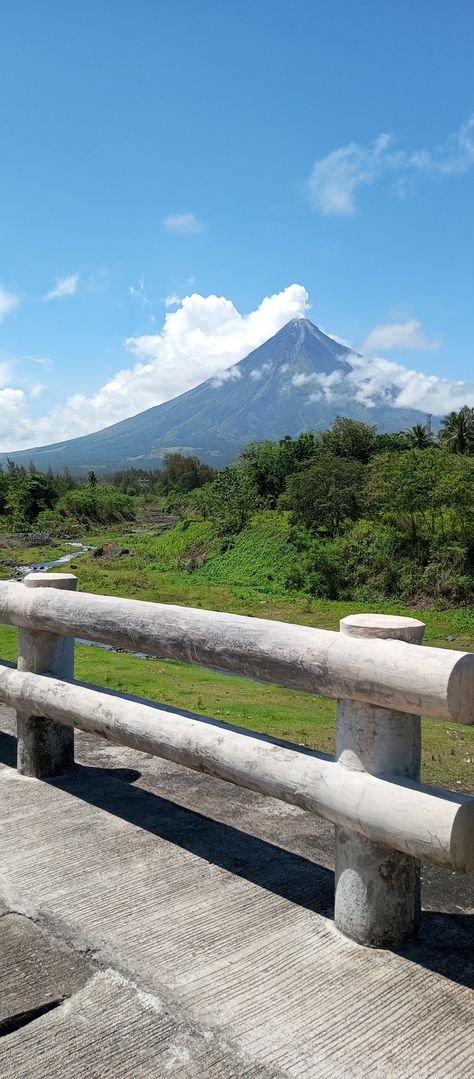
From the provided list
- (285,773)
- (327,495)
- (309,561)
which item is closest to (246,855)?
(285,773)

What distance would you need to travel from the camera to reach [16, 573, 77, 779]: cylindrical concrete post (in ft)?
12.9

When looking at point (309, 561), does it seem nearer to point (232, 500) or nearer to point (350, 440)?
point (232, 500)

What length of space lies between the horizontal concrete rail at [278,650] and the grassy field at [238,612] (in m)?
3.32

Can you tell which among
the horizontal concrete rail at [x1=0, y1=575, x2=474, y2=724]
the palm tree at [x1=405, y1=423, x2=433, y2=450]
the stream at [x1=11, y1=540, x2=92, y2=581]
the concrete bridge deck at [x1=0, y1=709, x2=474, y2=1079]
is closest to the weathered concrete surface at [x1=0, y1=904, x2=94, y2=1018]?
the concrete bridge deck at [x1=0, y1=709, x2=474, y2=1079]

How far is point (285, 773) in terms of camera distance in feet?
8.75

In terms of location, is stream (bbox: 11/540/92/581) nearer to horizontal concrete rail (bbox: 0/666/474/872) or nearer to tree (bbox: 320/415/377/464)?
tree (bbox: 320/415/377/464)

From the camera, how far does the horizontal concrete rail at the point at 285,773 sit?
2.25 m

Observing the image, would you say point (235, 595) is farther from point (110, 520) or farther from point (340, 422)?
point (110, 520)

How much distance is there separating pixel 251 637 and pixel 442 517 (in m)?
26.4

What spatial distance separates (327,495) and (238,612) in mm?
10664

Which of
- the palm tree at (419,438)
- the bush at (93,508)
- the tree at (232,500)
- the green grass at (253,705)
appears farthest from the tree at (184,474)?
the green grass at (253,705)

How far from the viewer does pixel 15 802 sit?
12.1 feet

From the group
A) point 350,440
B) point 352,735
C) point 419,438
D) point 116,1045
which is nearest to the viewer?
point 116,1045

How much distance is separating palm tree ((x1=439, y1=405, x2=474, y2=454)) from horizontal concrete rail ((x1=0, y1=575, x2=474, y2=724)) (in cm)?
5189
